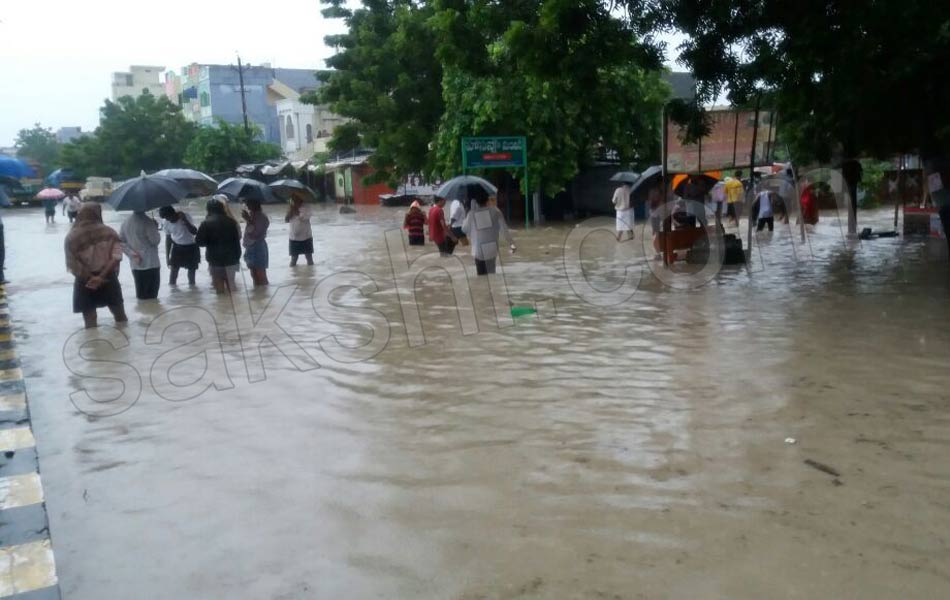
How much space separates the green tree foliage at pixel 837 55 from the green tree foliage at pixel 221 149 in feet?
147

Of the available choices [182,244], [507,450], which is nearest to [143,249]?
[182,244]

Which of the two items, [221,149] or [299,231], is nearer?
[299,231]

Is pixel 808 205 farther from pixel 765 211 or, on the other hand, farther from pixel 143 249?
pixel 143 249

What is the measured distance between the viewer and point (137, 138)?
58969mm

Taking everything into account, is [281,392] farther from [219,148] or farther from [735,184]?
[219,148]

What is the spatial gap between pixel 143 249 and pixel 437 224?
612cm

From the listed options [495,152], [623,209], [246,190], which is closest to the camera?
[246,190]

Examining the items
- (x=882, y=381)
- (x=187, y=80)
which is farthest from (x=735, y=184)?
(x=187, y=80)

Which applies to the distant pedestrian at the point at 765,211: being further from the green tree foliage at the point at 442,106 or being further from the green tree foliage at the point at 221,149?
the green tree foliage at the point at 221,149

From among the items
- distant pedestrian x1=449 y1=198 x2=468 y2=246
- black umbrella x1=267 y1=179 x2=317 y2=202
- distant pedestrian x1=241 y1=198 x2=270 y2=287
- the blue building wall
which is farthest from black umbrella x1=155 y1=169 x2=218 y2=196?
the blue building wall

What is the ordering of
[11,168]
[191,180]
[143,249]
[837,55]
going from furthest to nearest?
1. [11,168]
2. [191,180]
3. [143,249]
4. [837,55]

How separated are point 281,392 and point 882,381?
4.64 m

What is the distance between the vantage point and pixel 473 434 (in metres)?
5.82

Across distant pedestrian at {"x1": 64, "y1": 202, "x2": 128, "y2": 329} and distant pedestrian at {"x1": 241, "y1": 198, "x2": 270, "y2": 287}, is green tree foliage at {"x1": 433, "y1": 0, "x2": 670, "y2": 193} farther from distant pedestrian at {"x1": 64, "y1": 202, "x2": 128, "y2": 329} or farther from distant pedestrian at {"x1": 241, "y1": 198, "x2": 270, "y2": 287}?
distant pedestrian at {"x1": 64, "y1": 202, "x2": 128, "y2": 329}
